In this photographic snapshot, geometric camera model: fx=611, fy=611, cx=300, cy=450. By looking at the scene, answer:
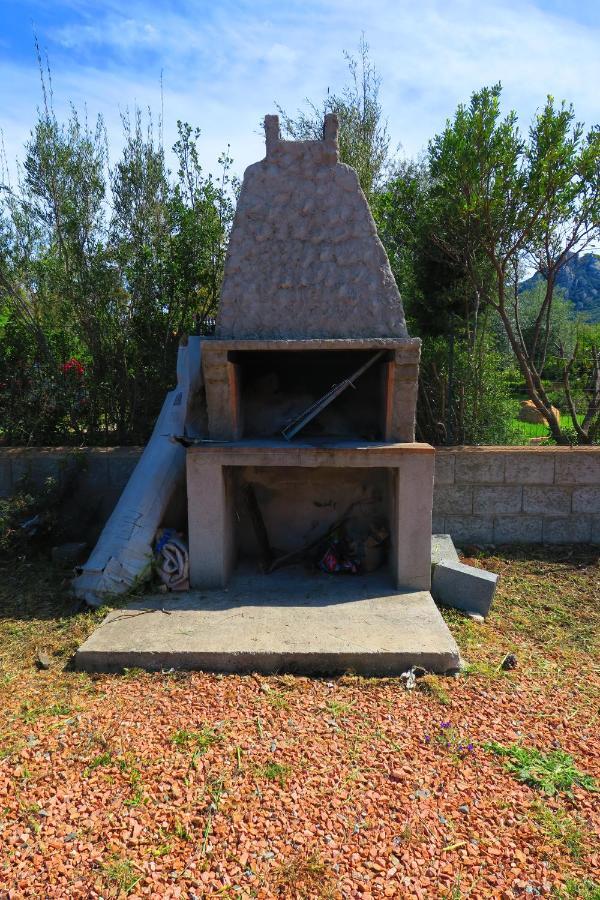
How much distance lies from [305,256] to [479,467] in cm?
282

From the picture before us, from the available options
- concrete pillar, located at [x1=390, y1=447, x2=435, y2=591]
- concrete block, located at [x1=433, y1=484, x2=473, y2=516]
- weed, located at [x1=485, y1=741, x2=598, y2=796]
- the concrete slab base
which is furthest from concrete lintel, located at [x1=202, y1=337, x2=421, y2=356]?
weed, located at [x1=485, y1=741, x2=598, y2=796]

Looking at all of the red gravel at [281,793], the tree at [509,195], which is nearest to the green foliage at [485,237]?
the tree at [509,195]

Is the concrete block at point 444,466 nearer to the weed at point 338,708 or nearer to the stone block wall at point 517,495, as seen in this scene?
the stone block wall at point 517,495

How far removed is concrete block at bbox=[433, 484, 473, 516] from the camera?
6.20 m

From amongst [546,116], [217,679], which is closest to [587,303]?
[546,116]

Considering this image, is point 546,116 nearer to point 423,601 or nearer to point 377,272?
point 377,272

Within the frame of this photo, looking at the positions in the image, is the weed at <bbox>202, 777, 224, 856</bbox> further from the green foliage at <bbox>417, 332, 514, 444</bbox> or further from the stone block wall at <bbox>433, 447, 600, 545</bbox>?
the green foliage at <bbox>417, 332, 514, 444</bbox>

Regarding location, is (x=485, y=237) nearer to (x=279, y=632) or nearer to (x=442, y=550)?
(x=442, y=550)

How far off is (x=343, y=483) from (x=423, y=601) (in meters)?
1.36

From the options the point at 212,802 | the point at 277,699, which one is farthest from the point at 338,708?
the point at 212,802

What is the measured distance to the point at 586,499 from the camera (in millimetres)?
6230

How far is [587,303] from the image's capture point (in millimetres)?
66812

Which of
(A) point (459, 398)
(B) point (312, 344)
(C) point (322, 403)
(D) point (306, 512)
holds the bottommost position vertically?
(D) point (306, 512)

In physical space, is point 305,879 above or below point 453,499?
below
